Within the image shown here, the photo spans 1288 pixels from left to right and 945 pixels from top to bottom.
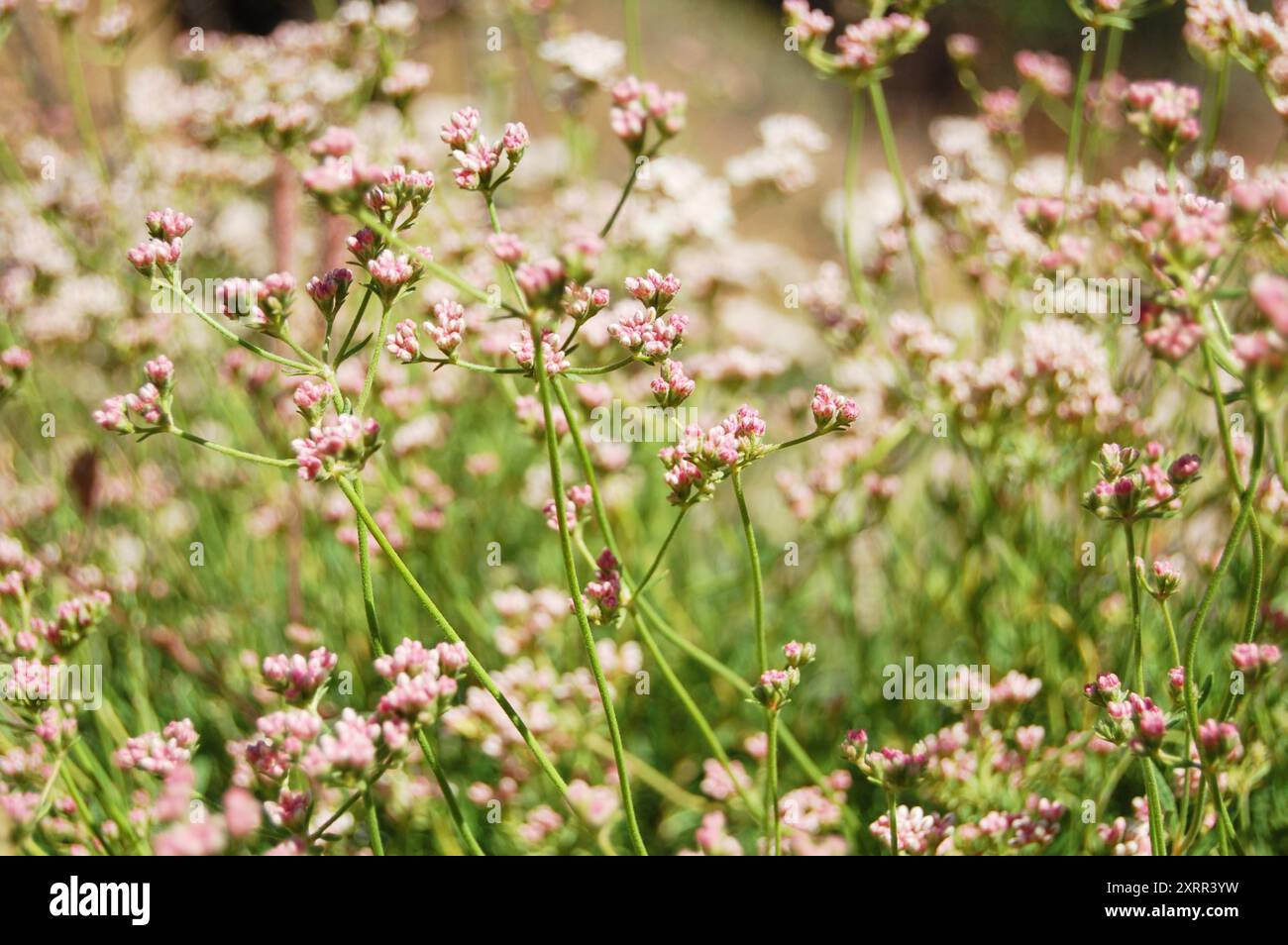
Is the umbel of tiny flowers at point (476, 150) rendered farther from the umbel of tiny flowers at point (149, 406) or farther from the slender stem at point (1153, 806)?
the slender stem at point (1153, 806)

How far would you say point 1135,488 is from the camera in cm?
151

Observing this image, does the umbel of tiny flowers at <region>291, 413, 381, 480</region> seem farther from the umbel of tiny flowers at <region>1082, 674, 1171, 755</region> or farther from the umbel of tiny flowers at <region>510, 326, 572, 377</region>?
the umbel of tiny flowers at <region>1082, 674, 1171, 755</region>

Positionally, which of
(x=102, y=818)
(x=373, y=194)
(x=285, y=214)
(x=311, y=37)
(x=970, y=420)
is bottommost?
(x=102, y=818)

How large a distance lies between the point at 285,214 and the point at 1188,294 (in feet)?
9.18

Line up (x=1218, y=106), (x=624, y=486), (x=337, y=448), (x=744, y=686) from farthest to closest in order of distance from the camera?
1. (x=624, y=486)
2. (x=1218, y=106)
3. (x=744, y=686)
4. (x=337, y=448)

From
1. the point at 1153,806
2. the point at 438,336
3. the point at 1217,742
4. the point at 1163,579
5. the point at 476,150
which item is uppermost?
the point at 476,150

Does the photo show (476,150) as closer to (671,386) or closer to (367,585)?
(671,386)

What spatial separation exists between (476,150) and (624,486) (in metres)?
1.53

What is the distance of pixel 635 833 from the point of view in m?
1.48

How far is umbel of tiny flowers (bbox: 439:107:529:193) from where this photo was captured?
5.03 ft

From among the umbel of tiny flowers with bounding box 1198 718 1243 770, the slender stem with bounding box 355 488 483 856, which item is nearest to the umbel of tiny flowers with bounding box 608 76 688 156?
the slender stem with bounding box 355 488 483 856

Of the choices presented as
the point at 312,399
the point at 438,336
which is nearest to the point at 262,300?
the point at 312,399
